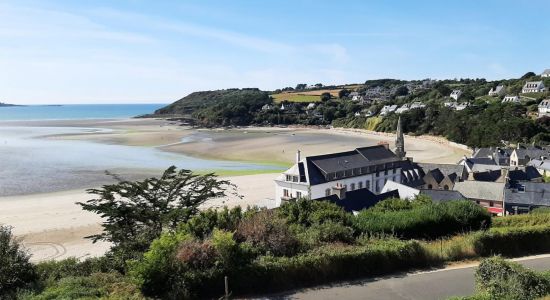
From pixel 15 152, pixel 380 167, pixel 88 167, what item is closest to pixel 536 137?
pixel 380 167

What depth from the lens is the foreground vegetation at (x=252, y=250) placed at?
928 centimetres

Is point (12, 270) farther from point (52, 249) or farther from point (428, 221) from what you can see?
point (52, 249)

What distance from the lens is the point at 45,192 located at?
40031 millimetres

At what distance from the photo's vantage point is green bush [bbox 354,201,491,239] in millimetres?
13805

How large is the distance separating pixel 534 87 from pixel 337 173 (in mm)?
100131

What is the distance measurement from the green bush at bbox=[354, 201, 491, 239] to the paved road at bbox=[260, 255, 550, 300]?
9.00 feet

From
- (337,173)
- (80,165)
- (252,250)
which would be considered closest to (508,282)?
(252,250)

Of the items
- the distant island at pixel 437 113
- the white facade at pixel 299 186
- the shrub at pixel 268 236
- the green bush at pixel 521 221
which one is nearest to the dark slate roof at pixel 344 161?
the white facade at pixel 299 186

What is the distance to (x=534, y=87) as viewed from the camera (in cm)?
11238

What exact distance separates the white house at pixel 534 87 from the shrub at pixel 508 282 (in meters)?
118

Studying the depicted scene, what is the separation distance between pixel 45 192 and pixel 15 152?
31.0 m

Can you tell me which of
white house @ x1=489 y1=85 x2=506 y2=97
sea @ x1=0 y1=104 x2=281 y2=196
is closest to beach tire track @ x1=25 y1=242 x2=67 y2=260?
sea @ x1=0 y1=104 x2=281 y2=196

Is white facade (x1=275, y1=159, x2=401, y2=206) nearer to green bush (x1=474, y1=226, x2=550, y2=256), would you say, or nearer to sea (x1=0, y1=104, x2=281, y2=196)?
sea (x1=0, y1=104, x2=281, y2=196)

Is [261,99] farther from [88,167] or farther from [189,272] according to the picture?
[189,272]
